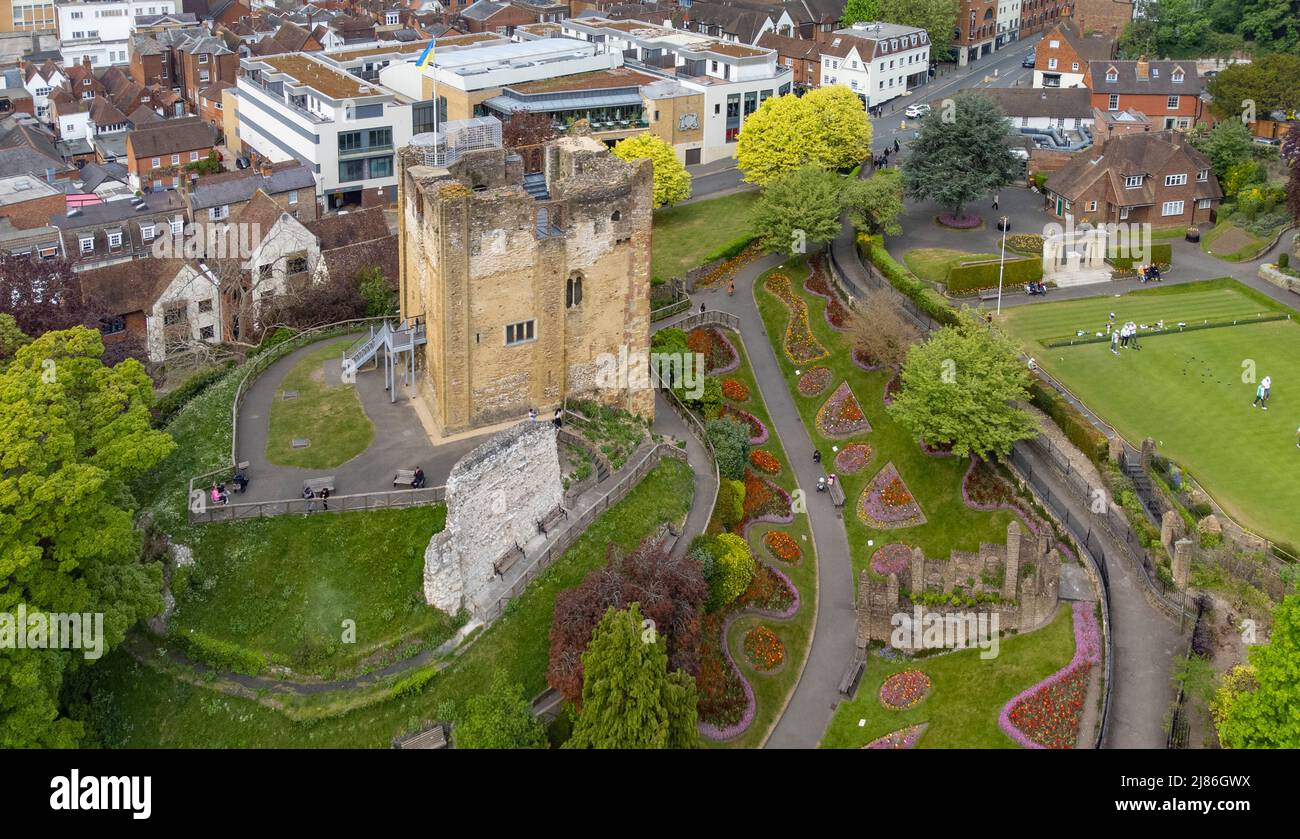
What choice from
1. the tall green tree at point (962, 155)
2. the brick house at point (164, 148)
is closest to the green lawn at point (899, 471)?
the tall green tree at point (962, 155)

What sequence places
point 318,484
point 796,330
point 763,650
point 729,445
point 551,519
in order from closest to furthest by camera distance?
point 763,650 → point 318,484 → point 551,519 → point 729,445 → point 796,330

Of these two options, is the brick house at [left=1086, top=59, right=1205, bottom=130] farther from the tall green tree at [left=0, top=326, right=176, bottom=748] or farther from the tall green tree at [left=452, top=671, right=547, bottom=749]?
the tall green tree at [left=0, top=326, right=176, bottom=748]

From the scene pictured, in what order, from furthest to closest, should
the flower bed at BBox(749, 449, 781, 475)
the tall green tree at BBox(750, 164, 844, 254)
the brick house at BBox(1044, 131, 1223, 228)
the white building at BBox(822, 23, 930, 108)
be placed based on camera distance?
Result: the white building at BBox(822, 23, 930, 108) < the brick house at BBox(1044, 131, 1223, 228) < the tall green tree at BBox(750, 164, 844, 254) < the flower bed at BBox(749, 449, 781, 475)

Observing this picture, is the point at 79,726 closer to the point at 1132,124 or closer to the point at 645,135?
the point at 645,135

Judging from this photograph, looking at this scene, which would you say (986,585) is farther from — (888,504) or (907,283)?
(907,283)

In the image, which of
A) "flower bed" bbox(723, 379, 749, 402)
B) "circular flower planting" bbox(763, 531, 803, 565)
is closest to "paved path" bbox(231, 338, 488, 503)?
"circular flower planting" bbox(763, 531, 803, 565)

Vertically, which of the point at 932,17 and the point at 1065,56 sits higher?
the point at 932,17

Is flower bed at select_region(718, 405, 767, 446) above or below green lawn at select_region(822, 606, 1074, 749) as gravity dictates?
above

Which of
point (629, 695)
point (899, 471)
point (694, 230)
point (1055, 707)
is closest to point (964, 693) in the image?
point (1055, 707)

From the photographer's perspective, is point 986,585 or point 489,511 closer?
point 489,511
